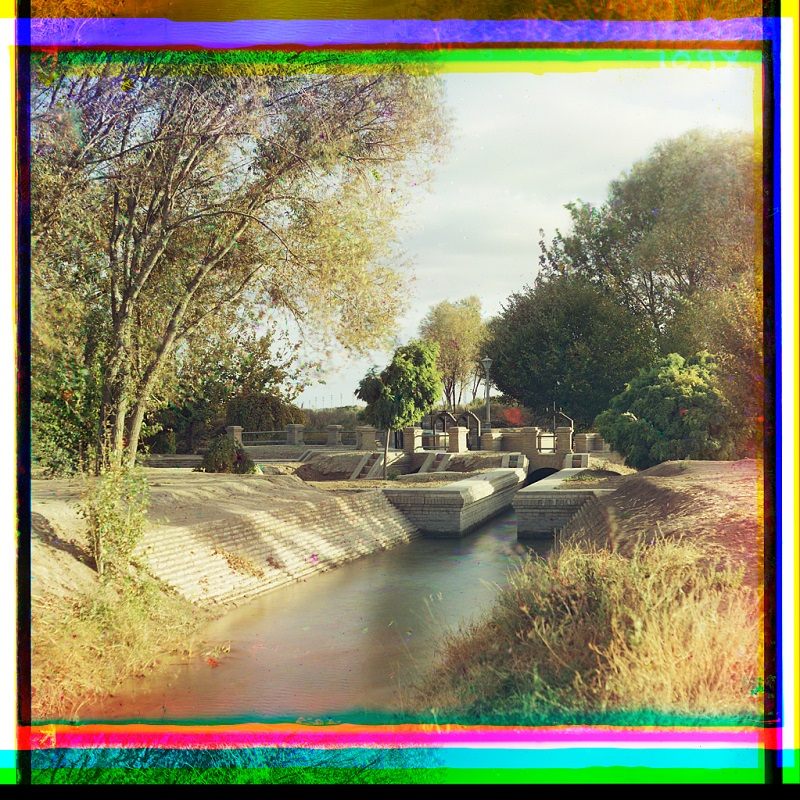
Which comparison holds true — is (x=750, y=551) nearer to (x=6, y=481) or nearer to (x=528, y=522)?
(x=6, y=481)

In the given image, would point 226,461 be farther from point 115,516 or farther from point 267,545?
point 115,516

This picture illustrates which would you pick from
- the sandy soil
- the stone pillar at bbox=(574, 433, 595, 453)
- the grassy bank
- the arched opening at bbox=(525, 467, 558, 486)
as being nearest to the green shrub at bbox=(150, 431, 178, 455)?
the sandy soil

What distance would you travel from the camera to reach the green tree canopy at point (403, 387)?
21484 mm

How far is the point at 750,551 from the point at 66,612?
6080 mm

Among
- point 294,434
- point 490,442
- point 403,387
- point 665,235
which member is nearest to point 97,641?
point 403,387

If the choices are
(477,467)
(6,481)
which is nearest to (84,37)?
(6,481)

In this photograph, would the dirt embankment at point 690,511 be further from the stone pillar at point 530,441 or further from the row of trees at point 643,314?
the stone pillar at point 530,441

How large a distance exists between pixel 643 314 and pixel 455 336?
13.6 meters

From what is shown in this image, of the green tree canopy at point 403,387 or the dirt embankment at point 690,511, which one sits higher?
the green tree canopy at point 403,387

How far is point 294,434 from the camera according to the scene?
30.5m

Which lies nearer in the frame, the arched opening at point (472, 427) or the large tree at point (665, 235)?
the large tree at point (665, 235)

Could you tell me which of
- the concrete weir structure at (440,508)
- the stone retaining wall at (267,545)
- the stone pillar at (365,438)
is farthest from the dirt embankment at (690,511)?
the stone pillar at (365,438)

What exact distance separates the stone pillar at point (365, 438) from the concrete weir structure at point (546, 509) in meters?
12.9

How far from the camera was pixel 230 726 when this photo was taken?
358 centimetres
